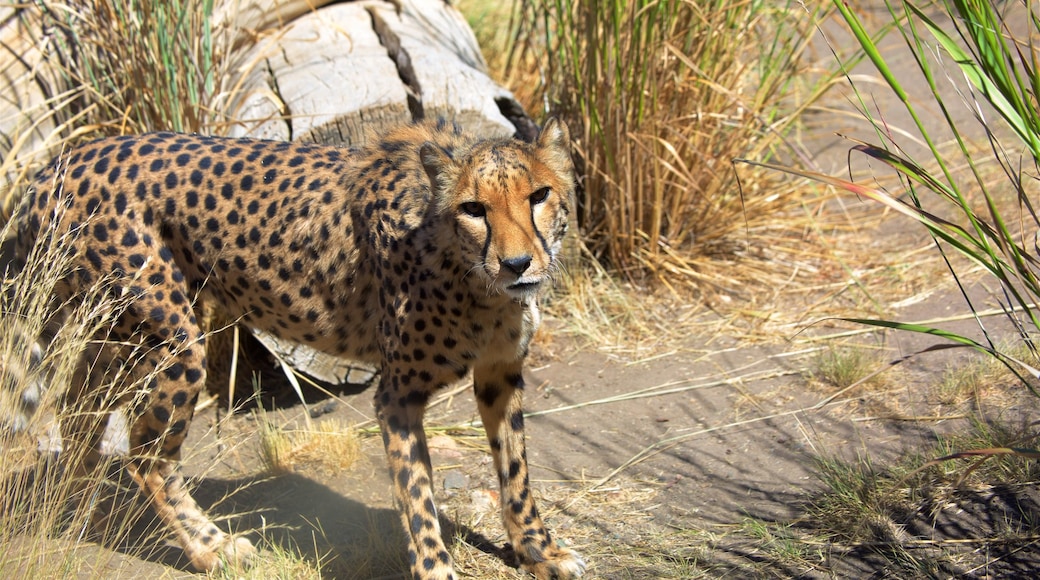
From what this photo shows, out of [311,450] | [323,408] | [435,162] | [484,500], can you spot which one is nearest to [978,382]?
[484,500]

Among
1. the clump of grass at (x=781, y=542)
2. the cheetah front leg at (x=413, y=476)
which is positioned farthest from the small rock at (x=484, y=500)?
the clump of grass at (x=781, y=542)

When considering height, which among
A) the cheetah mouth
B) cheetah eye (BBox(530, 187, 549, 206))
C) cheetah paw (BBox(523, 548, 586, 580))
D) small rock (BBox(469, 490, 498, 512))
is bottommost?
small rock (BBox(469, 490, 498, 512))

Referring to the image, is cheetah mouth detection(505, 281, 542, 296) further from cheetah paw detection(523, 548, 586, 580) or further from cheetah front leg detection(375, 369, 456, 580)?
cheetah paw detection(523, 548, 586, 580)

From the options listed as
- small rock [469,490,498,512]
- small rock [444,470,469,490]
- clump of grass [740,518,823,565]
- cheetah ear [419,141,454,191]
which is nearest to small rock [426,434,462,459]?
small rock [444,470,469,490]

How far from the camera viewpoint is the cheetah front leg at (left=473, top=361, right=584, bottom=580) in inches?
141

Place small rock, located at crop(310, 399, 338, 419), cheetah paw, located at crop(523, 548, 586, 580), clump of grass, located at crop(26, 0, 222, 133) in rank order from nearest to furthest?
cheetah paw, located at crop(523, 548, 586, 580) → clump of grass, located at crop(26, 0, 222, 133) → small rock, located at crop(310, 399, 338, 419)

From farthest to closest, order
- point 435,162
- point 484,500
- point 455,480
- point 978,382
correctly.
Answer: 1. point 455,480
2. point 484,500
3. point 978,382
4. point 435,162

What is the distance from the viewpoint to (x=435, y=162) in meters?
3.10

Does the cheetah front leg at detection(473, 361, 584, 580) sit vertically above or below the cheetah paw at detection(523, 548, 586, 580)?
above

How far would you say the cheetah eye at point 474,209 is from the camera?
3000mm

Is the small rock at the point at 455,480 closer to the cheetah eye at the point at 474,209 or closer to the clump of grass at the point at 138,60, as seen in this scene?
the cheetah eye at the point at 474,209

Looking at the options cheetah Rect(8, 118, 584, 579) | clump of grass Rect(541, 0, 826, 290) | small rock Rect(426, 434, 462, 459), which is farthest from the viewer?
clump of grass Rect(541, 0, 826, 290)

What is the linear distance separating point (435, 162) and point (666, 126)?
8.63 ft

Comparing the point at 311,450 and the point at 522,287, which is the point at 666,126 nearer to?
the point at 311,450
